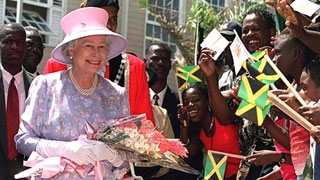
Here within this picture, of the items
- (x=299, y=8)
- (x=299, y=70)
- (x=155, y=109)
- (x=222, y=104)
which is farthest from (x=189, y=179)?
(x=299, y=8)

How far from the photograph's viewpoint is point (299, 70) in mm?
5180

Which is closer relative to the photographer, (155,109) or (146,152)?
(146,152)

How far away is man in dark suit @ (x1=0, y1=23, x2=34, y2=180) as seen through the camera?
20.9 feet

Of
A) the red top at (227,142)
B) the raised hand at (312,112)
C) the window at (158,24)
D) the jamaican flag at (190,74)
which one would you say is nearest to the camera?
the raised hand at (312,112)

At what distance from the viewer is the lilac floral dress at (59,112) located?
4.86 meters

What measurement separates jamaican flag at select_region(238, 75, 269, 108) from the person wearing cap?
1.13 m

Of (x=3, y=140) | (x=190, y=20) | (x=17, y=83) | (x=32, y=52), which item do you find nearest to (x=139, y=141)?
(x=3, y=140)

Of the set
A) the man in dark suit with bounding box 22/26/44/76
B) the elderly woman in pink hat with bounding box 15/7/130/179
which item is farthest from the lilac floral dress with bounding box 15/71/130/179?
the man in dark suit with bounding box 22/26/44/76

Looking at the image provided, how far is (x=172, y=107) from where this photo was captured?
7789mm

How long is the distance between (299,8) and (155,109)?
2.63 m

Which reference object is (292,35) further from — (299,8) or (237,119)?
(237,119)

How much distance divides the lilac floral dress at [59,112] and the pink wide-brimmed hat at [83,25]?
0.20 metres

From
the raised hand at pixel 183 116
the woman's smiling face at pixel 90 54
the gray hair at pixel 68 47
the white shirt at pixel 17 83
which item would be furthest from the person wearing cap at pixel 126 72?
the raised hand at pixel 183 116

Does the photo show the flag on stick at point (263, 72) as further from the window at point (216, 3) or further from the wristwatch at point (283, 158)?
the window at point (216, 3)
